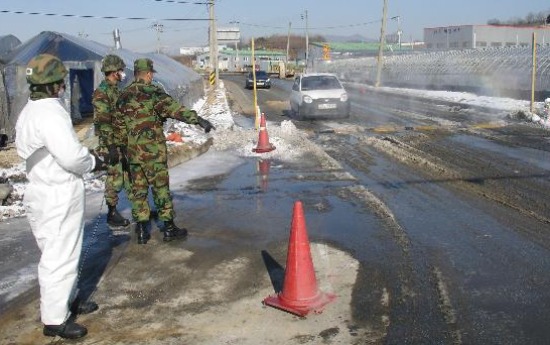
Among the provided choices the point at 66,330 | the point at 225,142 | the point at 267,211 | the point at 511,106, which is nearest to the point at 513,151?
the point at 267,211

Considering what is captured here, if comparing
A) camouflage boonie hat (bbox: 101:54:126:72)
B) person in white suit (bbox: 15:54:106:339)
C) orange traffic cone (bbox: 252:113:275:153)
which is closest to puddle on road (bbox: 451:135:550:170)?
orange traffic cone (bbox: 252:113:275:153)

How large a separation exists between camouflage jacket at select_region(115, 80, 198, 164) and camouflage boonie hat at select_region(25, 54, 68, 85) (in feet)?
6.43

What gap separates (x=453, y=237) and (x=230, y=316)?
9.41 ft

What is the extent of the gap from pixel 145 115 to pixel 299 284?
107 inches

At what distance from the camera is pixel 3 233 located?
662 centimetres

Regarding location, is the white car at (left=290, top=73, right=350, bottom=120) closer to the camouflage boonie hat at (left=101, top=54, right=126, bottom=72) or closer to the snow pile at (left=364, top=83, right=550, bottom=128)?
the snow pile at (left=364, top=83, right=550, bottom=128)

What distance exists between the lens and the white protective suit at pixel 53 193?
3689 mm

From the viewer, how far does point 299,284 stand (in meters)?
4.23

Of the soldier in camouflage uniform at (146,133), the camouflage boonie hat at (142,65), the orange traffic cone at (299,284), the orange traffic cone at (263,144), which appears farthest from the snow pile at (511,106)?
the orange traffic cone at (299,284)

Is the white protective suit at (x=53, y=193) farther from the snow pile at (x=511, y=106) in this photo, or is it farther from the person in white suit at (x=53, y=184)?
the snow pile at (x=511, y=106)

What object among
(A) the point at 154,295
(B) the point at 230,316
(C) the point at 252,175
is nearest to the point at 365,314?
(B) the point at 230,316

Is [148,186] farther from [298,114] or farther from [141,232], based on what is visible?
[298,114]

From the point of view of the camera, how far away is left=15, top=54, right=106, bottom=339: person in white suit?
370 cm

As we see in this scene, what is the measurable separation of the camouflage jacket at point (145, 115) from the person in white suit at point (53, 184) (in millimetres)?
1942
